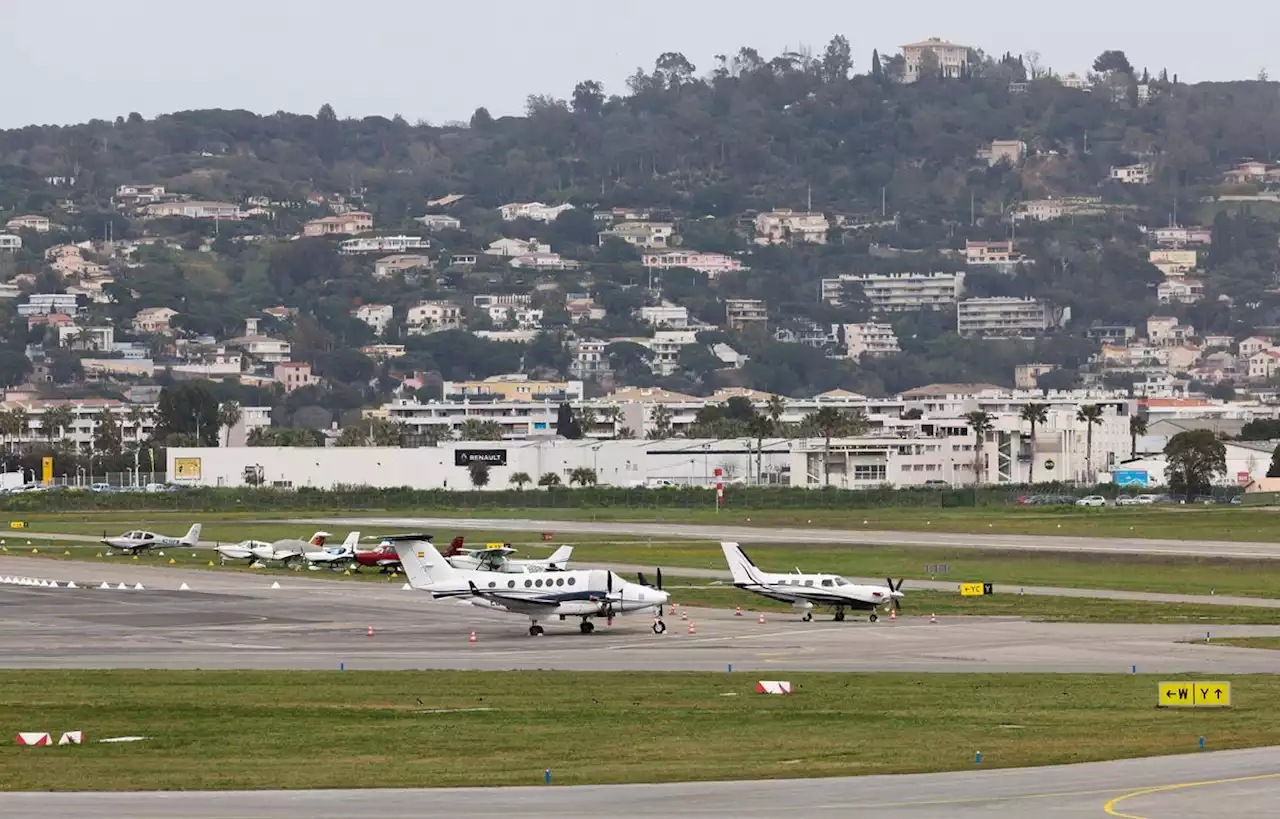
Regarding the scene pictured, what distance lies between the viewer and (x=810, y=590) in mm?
73625

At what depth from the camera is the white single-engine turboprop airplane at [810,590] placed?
7312 centimetres

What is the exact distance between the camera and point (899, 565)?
4016 inches

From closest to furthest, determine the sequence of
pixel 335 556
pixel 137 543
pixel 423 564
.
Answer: pixel 423 564
pixel 335 556
pixel 137 543

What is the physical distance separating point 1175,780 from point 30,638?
40.9 meters

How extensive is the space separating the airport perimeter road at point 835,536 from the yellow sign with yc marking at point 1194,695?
192 ft

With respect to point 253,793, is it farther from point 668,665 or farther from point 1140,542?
point 1140,542

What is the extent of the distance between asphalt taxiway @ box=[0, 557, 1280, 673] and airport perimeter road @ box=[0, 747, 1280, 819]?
19.6 metres

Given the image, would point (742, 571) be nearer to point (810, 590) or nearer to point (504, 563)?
point (810, 590)

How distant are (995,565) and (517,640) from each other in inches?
1554

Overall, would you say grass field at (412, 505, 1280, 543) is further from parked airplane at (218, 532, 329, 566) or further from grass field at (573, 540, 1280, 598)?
parked airplane at (218, 532, 329, 566)

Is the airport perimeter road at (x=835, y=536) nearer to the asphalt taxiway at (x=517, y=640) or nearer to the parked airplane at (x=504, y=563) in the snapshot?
the parked airplane at (x=504, y=563)

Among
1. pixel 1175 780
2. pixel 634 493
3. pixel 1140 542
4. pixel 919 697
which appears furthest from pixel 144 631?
pixel 634 493

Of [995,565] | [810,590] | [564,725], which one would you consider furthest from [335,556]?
[564,725]

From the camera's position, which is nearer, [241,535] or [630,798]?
[630,798]
